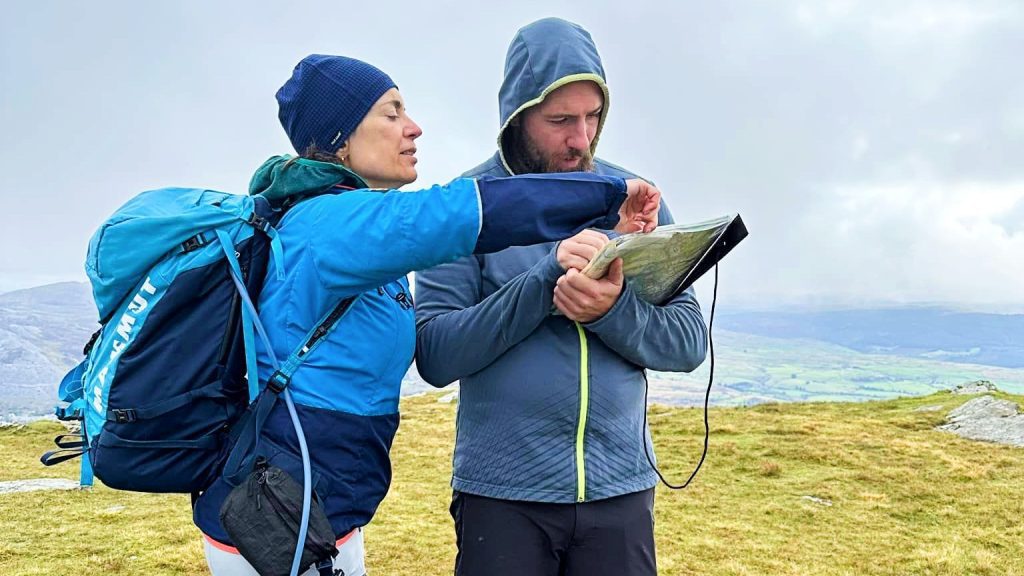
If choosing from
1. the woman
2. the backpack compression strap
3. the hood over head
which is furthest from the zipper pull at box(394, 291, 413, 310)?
the hood over head

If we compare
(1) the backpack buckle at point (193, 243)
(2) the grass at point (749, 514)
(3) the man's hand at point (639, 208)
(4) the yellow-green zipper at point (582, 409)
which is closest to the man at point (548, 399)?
(4) the yellow-green zipper at point (582, 409)

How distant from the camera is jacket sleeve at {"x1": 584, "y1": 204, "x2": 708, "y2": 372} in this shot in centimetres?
314

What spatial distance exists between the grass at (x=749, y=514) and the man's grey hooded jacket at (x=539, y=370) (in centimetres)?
662

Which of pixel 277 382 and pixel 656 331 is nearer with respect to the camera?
pixel 277 382

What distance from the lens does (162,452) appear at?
2369 millimetres

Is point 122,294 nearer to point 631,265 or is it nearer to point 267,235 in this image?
point 267,235

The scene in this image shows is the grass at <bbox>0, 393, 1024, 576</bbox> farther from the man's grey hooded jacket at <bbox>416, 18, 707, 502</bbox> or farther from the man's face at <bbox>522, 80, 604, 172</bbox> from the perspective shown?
the man's face at <bbox>522, 80, 604, 172</bbox>

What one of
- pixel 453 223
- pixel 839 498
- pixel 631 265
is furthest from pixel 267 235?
pixel 839 498

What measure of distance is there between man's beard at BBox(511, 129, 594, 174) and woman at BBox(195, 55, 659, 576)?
901 millimetres

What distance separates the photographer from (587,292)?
2.94 metres

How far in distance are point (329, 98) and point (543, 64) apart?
124 cm

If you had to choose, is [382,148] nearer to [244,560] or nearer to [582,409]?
[582,409]

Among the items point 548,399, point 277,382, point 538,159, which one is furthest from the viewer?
point 538,159

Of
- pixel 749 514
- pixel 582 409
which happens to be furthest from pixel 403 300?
pixel 749 514
